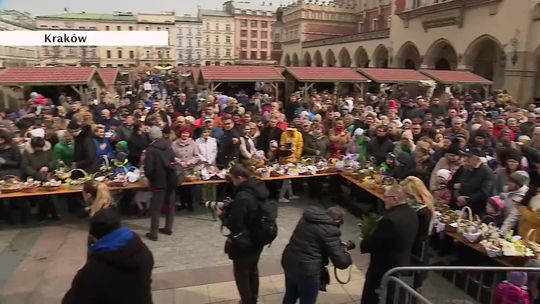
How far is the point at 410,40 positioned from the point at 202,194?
92.8ft

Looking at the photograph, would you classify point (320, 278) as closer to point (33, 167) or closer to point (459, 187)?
point (459, 187)

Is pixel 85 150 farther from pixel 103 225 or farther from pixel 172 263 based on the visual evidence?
pixel 103 225

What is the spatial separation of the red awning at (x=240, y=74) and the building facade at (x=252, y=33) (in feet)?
323

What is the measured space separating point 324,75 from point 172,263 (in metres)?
13.3

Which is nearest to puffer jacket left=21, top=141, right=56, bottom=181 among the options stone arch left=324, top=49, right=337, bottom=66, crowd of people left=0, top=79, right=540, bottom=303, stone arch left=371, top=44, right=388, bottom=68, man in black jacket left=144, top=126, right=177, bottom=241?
crowd of people left=0, top=79, right=540, bottom=303

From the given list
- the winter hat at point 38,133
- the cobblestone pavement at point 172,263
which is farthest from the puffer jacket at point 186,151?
the winter hat at point 38,133

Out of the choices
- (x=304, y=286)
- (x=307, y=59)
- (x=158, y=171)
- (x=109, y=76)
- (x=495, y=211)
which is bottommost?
(x=304, y=286)

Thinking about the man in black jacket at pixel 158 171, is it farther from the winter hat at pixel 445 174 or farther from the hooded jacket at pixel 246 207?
the winter hat at pixel 445 174

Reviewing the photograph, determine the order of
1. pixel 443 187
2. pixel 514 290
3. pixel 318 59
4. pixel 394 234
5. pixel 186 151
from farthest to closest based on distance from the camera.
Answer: pixel 318 59 → pixel 186 151 → pixel 443 187 → pixel 514 290 → pixel 394 234

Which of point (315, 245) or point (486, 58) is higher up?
point (486, 58)

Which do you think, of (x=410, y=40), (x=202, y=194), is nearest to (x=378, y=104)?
(x=202, y=194)

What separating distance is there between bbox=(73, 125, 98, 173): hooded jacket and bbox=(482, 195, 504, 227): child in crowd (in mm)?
Answer: 6122

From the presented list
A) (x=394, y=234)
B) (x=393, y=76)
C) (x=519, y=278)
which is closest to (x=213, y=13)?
(x=393, y=76)

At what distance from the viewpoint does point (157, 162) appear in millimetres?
6047
